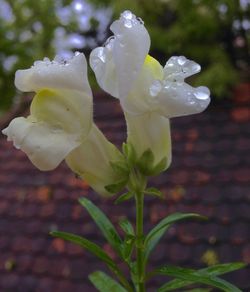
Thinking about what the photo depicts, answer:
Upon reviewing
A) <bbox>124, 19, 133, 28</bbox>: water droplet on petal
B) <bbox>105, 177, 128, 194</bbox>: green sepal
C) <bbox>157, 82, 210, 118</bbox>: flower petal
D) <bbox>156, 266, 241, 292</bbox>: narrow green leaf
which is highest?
<bbox>124, 19, 133, 28</bbox>: water droplet on petal

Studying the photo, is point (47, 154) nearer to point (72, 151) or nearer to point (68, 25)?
point (72, 151)

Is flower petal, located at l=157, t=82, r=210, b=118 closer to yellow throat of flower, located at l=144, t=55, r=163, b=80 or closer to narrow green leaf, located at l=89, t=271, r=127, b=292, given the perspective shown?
yellow throat of flower, located at l=144, t=55, r=163, b=80

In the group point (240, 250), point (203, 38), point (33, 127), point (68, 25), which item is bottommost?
point (240, 250)

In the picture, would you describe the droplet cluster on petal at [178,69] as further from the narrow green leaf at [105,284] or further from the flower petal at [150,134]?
the narrow green leaf at [105,284]

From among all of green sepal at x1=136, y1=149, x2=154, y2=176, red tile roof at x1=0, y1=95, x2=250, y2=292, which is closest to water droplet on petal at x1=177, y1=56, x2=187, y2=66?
green sepal at x1=136, y1=149, x2=154, y2=176

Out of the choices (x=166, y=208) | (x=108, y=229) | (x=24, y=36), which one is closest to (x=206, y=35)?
(x=166, y=208)

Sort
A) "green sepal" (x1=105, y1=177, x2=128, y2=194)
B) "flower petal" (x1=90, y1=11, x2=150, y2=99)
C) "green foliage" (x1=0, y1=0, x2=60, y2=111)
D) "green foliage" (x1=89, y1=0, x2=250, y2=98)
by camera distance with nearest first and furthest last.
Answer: "flower petal" (x1=90, y1=11, x2=150, y2=99)
"green sepal" (x1=105, y1=177, x2=128, y2=194)
"green foliage" (x1=89, y1=0, x2=250, y2=98)
"green foliage" (x1=0, y1=0, x2=60, y2=111)

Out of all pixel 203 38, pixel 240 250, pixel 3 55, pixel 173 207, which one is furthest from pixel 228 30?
pixel 3 55
